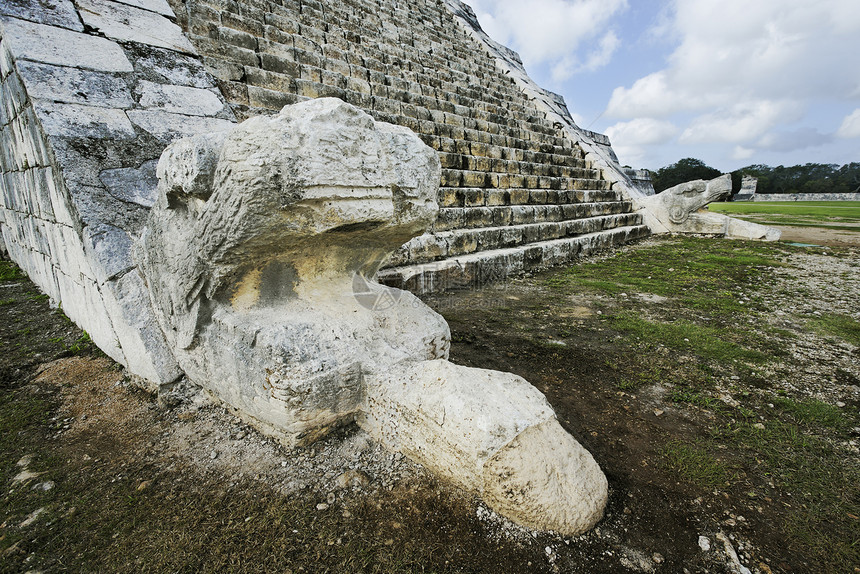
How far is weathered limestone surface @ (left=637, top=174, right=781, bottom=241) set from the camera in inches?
301

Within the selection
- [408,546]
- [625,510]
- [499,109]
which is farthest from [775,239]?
[408,546]

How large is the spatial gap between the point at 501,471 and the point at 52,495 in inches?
60.5

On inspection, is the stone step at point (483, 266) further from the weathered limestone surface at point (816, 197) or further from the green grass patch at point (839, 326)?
the weathered limestone surface at point (816, 197)

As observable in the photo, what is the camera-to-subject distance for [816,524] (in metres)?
1.30

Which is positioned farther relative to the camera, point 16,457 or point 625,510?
point 16,457

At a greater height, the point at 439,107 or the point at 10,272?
the point at 439,107

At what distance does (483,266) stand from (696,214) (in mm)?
6448

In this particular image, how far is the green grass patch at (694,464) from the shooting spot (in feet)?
4.92

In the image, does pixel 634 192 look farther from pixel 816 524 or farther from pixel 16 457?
pixel 16 457

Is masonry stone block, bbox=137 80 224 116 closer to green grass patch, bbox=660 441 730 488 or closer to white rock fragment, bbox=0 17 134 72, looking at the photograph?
white rock fragment, bbox=0 17 134 72

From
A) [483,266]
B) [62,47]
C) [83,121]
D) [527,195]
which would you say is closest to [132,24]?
[62,47]

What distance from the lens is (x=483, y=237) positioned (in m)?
4.76

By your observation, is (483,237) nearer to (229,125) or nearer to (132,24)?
(229,125)

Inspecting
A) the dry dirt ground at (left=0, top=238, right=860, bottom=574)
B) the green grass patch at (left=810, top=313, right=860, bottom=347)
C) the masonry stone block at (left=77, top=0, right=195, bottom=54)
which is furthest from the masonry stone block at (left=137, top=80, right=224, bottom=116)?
the green grass patch at (left=810, top=313, right=860, bottom=347)
